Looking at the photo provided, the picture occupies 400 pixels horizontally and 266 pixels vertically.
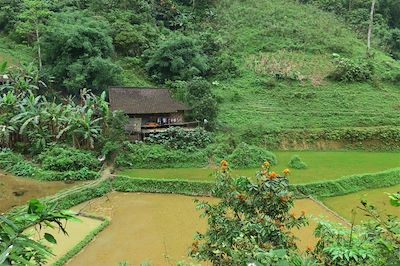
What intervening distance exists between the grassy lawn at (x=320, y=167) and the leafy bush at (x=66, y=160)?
1.49 metres

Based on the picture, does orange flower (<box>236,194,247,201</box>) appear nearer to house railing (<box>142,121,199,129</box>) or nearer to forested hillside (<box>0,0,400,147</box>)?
house railing (<box>142,121,199,129</box>)

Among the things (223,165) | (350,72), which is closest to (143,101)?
(350,72)

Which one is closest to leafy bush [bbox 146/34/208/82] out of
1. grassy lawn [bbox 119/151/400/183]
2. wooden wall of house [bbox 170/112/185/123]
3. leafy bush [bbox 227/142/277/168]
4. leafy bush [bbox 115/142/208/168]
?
wooden wall of house [bbox 170/112/185/123]

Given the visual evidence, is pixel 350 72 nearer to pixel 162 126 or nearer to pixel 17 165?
pixel 162 126

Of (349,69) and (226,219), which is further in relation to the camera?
(349,69)

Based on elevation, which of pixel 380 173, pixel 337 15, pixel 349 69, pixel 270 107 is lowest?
pixel 380 173

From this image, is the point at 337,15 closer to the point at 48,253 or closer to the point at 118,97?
the point at 118,97

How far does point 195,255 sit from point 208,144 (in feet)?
45.6

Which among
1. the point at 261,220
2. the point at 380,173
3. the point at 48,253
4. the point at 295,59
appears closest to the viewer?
the point at 48,253

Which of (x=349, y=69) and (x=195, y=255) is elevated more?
(x=349, y=69)

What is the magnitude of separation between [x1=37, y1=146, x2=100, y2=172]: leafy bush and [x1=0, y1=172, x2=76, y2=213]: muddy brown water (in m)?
0.94

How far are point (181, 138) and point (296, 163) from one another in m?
5.30

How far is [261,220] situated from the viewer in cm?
552

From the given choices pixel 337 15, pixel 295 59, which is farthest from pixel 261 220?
pixel 337 15
